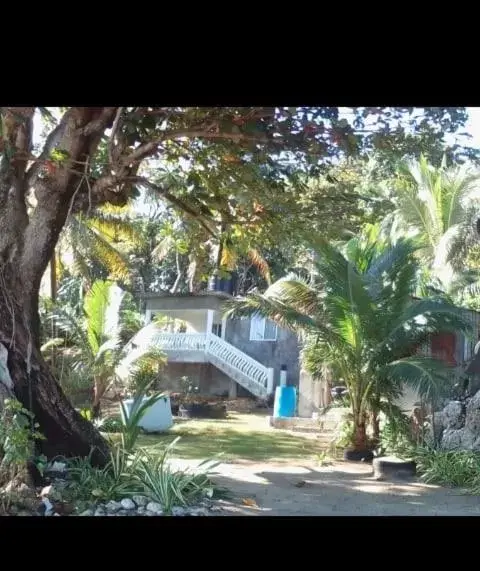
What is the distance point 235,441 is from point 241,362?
5.94 metres

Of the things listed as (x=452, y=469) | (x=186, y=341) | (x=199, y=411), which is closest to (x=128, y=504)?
(x=452, y=469)

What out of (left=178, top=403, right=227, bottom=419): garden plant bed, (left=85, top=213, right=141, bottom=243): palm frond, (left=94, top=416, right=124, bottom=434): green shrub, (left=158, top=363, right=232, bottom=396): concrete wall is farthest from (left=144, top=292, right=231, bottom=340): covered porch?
(left=94, top=416, right=124, bottom=434): green shrub

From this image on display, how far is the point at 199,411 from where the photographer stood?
13.3 metres

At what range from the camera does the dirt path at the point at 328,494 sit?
224 inches

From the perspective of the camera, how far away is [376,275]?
8.81 m

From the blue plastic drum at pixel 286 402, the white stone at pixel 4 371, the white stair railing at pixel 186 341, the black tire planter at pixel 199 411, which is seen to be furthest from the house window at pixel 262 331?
the white stone at pixel 4 371

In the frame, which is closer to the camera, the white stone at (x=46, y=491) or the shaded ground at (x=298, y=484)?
the white stone at (x=46, y=491)

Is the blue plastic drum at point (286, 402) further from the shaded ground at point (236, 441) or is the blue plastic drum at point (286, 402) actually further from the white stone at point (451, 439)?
the white stone at point (451, 439)

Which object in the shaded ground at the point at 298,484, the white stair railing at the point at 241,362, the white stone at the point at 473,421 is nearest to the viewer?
the shaded ground at the point at 298,484

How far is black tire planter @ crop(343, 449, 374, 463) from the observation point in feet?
28.3

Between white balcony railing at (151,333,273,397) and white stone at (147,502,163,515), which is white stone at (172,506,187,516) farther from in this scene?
white balcony railing at (151,333,273,397)

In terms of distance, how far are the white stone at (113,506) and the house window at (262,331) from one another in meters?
12.4
